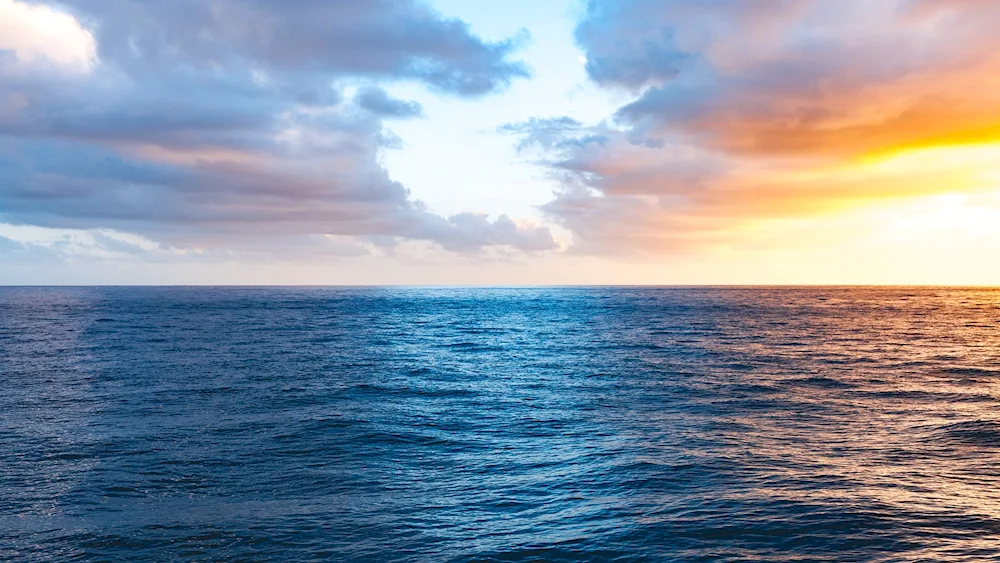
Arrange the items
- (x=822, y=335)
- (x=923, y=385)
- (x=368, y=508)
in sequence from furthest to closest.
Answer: (x=822, y=335) < (x=923, y=385) < (x=368, y=508)

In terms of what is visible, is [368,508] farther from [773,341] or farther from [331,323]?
[331,323]

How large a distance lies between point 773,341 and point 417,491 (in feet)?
263

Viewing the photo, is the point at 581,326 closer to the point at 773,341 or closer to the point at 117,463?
the point at 773,341

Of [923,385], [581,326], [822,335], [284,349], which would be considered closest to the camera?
[923,385]

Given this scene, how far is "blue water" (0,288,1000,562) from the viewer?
22.0 meters

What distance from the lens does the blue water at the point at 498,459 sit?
72.3ft

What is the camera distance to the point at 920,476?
2892cm

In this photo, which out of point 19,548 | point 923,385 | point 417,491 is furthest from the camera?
point 923,385

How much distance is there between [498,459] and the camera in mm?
32625

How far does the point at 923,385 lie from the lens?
54.4 meters

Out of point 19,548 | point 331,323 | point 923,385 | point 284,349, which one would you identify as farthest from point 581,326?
point 19,548

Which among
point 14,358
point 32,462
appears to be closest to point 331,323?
point 14,358

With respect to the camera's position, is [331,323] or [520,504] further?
[331,323]

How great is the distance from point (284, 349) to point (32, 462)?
5109 cm
